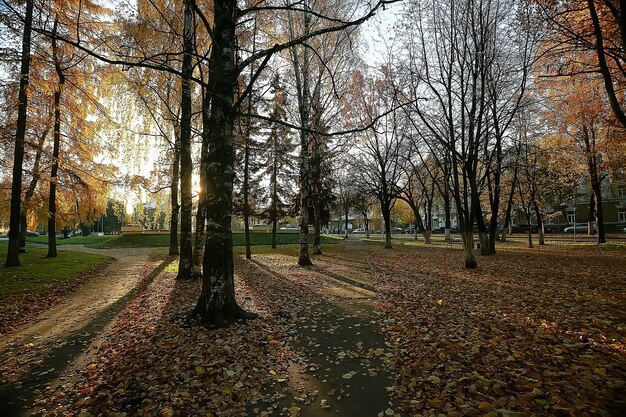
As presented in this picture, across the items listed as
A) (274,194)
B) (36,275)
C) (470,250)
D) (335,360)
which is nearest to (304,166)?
(470,250)

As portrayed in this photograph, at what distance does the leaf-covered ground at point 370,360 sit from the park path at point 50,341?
247 millimetres

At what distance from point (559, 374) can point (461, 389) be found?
1263mm

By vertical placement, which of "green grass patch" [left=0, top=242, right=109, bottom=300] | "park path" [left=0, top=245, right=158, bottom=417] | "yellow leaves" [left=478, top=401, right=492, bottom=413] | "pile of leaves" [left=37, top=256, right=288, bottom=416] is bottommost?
"park path" [left=0, top=245, right=158, bottom=417]

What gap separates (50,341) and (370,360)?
18.8ft

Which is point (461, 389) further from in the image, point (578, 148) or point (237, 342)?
point (578, 148)

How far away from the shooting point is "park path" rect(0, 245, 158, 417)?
4.11 m

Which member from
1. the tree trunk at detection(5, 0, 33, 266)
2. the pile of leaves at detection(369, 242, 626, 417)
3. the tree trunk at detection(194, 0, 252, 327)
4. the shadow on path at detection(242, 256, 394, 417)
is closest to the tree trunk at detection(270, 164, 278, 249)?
the tree trunk at detection(5, 0, 33, 266)

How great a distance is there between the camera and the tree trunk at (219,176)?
5.96 metres

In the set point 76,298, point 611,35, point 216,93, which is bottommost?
point 76,298

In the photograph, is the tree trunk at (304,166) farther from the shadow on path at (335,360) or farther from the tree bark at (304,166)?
the shadow on path at (335,360)

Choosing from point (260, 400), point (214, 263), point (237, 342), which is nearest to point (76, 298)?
point (214, 263)

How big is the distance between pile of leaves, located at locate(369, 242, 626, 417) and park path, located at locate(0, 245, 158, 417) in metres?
4.78

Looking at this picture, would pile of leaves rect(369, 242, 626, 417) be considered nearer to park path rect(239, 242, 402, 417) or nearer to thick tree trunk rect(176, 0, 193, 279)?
park path rect(239, 242, 402, 417)

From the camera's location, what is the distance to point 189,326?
6.02m
